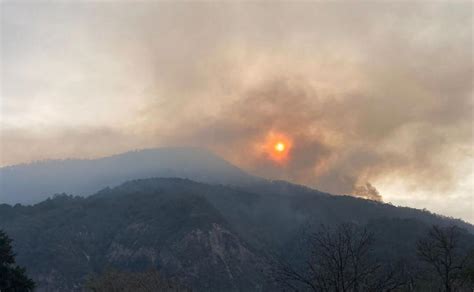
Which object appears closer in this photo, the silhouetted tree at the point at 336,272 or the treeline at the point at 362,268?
the silhouetted tree at the point at 336,272

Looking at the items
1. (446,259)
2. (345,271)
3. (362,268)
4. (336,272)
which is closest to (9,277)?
(362,268)

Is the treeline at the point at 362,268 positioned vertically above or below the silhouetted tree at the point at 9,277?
above

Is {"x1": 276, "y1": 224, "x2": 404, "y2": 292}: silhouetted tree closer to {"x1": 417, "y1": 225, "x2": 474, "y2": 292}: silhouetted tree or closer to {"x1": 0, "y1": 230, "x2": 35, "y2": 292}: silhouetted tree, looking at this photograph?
Result: {"x1": 417, "y1": 225, "x2": 474, "y2": 292}: silhouetted tree

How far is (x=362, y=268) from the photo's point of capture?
3181cm

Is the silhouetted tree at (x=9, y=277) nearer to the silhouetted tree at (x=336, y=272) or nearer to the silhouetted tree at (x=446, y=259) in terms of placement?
the silhouetted tree at (x=336, y=272)

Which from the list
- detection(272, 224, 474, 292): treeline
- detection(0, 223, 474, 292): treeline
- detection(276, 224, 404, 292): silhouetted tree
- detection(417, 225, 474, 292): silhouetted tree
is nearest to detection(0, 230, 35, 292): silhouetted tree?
detection(0, 223, 474, 292): treeline

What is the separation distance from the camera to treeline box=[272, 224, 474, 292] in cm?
2444

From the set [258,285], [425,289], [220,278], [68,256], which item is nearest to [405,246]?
[258,285]

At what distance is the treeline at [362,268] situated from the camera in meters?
24.4

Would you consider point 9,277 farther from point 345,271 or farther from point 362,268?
point 345,271

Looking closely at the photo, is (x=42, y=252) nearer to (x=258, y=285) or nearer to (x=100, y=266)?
(x=100, y=266)

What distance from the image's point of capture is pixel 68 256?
643ft

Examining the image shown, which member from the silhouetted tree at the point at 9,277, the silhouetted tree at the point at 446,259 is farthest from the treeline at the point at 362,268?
the silhouetted tree at the point at 9,277

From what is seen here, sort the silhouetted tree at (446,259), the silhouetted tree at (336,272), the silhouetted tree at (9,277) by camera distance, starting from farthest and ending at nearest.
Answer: the silhouetted tree at (446,259)
the silhouetted tree at (9,277)
the silhouetted tree at (336,272)
